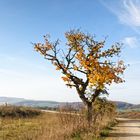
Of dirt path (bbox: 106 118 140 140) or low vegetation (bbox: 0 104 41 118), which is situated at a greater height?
low vegetation (bbox: 0 104 41 118)

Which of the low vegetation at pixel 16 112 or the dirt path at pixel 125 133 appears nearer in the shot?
the dirt path at pixel 125 133

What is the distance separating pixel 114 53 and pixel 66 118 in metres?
8.33

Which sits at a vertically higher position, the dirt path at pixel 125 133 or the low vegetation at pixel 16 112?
the low vegetation at pixel 16 112

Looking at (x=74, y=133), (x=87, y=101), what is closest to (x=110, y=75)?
(x=87, y=101)

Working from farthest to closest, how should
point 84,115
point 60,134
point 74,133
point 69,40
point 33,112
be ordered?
point 33,112 < point 69,40 < point 84,115 < point 74,133 < point 60,134

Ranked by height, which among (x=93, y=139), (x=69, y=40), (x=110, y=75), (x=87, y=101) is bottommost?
(x=93, y=139)

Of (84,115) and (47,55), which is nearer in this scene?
(84,115)

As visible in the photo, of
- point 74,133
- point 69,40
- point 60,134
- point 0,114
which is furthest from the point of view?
point 0,114

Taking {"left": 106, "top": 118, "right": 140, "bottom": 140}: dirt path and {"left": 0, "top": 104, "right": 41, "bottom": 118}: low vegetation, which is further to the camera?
{"left": 0, "top": 104, "right": 41, "bottom": 118}: low vegetation

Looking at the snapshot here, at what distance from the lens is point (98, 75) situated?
29.0 m

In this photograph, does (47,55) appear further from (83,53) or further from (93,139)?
(93,139)

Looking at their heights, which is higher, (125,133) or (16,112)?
(16,112)

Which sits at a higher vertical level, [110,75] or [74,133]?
[110,75]

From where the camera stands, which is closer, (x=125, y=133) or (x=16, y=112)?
(x=125, y=133)
